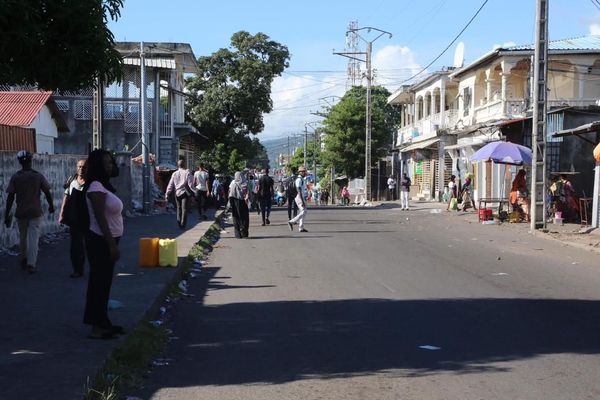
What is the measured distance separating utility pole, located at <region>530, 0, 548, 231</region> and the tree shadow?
12259 millimetres

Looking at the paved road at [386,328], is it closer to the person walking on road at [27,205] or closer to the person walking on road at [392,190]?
the person walking on road at [27,205]

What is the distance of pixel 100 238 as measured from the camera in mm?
7414

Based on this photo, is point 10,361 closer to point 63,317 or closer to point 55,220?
point 63,317

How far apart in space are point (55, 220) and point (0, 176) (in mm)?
4406

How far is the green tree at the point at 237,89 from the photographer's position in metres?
52.2

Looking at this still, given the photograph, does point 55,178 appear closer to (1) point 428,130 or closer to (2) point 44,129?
(2) point 44,129

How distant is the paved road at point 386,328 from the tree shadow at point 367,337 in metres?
0.02

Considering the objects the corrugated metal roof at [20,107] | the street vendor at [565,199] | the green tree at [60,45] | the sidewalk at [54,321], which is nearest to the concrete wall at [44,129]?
the corrugated metal roof at [20,107]

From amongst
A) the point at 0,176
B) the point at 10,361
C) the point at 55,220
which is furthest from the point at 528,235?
the point at 10,361

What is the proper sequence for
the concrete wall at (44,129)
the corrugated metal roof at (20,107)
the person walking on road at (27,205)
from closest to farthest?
the person walking on road at (27,205) < the corrugated metal roof at (20,107) < the concrete wall at (44,129)

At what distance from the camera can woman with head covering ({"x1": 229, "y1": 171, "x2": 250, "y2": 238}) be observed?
66.2ft

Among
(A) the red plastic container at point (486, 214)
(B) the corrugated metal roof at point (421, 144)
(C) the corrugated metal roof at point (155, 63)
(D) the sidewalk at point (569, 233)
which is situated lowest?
(D) the sidewalk at point (569, 233)

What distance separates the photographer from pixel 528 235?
855 inches

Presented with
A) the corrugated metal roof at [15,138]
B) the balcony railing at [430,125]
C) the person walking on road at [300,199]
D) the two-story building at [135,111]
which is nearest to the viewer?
the corrugated metal roof at [15,138]
